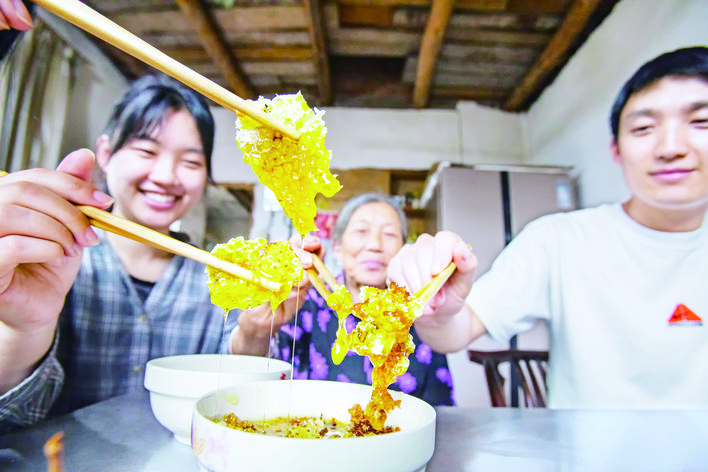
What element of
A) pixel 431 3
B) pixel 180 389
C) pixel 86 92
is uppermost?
pixel 431 3

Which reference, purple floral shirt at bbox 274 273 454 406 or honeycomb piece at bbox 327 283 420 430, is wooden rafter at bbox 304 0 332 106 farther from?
honeycomb piece at bbox 327 283 420 430

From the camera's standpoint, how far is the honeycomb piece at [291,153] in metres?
0.56

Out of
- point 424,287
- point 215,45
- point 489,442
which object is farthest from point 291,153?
point 215,45

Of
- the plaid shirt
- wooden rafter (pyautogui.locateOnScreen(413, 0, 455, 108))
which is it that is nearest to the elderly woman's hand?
the plaid shirt

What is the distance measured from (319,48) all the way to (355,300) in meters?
1.59

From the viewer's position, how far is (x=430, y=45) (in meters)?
2.26

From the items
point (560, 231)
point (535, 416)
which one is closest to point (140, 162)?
point (535, 416)

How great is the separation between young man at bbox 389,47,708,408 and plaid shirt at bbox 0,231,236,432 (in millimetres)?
810

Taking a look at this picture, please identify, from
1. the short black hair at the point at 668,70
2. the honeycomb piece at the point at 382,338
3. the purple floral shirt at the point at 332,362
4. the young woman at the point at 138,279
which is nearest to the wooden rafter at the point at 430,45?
the short black hair at the point at 668,70

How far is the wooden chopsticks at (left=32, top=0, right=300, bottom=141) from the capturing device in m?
0.34

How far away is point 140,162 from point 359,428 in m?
1.25

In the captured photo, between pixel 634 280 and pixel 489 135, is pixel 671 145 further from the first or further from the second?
pixel 489 135

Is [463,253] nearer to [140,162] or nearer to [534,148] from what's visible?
[140,162]

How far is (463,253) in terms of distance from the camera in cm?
72
